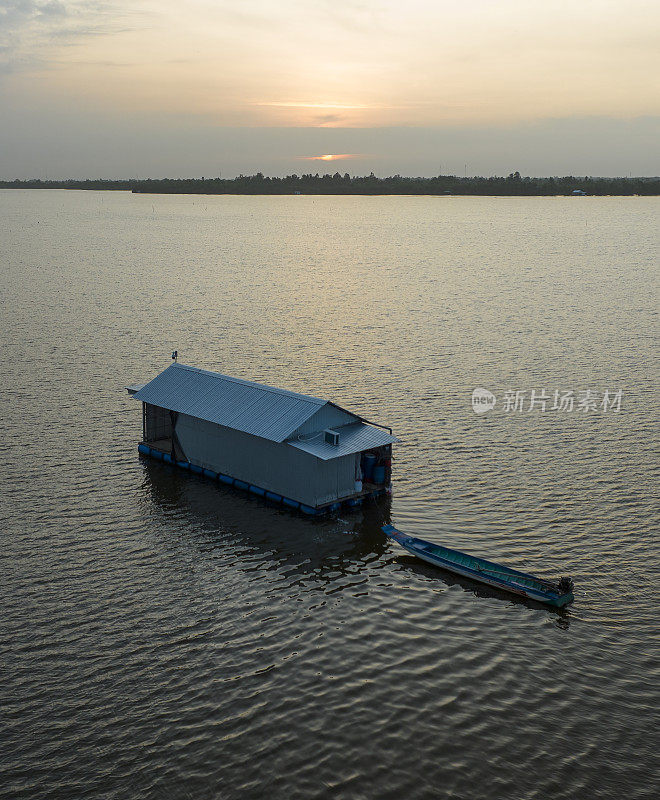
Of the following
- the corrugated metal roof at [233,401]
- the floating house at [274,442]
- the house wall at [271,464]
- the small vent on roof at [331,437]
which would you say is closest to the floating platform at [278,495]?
the floating house at [274,442]

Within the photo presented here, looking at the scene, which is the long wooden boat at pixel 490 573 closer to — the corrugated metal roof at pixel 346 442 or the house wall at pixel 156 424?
the corrugated metal roof at pixel 346 442

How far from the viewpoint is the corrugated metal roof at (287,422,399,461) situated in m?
41.1

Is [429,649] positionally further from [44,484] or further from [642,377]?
[642,377]

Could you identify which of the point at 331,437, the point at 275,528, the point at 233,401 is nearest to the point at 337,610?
the point at 275,528

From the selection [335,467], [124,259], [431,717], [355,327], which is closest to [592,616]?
[431,717]

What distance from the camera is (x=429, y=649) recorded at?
31000 mm

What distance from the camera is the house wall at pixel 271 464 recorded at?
4188cm

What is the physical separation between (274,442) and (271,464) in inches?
59.5

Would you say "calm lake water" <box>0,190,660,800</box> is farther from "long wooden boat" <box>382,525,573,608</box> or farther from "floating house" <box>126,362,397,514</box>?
"floating house" <box>126,362,397,514</box>

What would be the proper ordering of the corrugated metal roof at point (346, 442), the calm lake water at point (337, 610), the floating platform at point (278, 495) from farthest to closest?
the floating platform at point (278, 495)
the corrugated metal roof at point (346, 442)
the calm lake water at point (337, 610)

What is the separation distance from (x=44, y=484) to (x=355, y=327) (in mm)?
56106

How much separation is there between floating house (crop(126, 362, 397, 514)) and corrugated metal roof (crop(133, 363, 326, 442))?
66 mm

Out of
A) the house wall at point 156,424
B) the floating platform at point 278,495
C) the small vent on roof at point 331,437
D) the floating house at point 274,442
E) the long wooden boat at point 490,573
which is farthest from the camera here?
the house wall at point 156,424

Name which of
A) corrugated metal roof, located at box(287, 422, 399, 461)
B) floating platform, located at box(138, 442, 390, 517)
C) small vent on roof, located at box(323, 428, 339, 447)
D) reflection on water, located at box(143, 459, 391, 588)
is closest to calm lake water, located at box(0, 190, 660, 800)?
reflection on water, located at box(143, 459, 391, 588)
